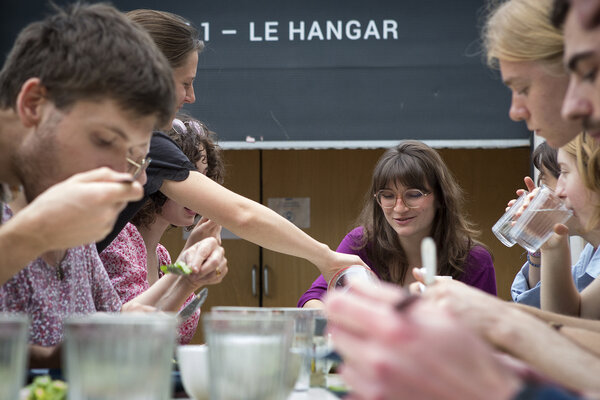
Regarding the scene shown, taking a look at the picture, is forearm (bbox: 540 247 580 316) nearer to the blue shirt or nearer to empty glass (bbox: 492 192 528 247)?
empty glass (bbox: 492 192 528 247)

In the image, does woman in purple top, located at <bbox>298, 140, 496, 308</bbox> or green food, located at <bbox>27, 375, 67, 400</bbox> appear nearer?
green food, located at <bbox>27, 375, 67, 400</bbox>

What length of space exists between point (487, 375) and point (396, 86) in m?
2.90

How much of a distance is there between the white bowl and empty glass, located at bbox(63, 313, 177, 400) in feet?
0.66

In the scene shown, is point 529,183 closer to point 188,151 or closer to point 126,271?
point 188,151

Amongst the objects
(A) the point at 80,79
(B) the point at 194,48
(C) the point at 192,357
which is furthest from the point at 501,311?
(B) the point at 194,48

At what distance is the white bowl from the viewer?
954 mm

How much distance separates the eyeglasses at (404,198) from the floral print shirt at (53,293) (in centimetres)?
146

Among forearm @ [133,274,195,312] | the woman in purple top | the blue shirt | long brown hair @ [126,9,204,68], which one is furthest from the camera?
the woman in purple top

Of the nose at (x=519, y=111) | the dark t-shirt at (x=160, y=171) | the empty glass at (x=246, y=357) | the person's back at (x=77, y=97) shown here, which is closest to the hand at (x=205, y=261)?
the dark t-shirt at (x=160, y=171)

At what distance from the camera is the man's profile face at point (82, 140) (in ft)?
3.92

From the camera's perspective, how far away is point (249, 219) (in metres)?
1.92

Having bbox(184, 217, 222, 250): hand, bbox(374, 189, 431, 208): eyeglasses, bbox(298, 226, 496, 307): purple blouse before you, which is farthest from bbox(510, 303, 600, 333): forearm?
bbox(374, 189, 431, 208): eyeglasses

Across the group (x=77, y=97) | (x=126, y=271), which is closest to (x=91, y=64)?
(x=77, y=97)

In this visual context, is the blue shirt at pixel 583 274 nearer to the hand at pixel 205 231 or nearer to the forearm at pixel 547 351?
the hand at pixel 205 231
